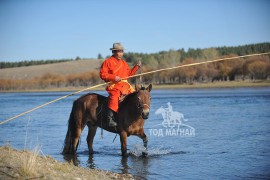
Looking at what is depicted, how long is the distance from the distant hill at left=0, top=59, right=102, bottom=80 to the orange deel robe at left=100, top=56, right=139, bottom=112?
372ft

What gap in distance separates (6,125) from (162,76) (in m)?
77.3

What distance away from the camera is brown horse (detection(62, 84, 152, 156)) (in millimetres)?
9852

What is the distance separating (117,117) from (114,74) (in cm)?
123

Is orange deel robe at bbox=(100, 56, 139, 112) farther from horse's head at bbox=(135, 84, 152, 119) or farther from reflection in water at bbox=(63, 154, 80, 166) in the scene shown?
reflection in water at bbox=(63, 154, 80, 166)

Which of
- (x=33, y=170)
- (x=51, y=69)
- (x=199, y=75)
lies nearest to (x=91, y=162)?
(x=33, y=170)

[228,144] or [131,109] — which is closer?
[131,109]

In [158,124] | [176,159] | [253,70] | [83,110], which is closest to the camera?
[176,159]

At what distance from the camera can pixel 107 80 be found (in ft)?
34.0

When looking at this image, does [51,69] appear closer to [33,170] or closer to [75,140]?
[75,140]

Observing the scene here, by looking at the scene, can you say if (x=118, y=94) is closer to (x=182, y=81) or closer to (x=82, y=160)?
(x=82, y=160)

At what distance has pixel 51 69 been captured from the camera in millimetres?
145875

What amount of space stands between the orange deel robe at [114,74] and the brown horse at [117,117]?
0.26 meters

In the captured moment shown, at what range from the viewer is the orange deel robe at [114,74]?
10383 millimetres

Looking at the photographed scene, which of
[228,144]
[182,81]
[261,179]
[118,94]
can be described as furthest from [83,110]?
[182,81]
